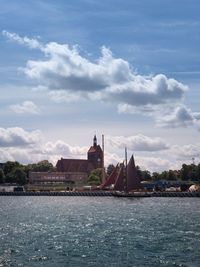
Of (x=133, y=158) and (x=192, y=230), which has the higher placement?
(x=133, y=158)

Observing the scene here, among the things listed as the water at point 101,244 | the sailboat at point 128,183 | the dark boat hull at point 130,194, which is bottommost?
the water at point 101,244

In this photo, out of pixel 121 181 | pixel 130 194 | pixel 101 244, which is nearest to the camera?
pixel 101 244

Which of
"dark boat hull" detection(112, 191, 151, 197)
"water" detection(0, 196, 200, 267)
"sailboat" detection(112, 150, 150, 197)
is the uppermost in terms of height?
"sailboat" detection(112, 150, 150, 197)

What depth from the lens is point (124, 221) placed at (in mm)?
87188

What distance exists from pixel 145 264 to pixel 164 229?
95.5 feet

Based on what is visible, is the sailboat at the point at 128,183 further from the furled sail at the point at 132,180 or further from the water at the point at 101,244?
the water at the point at 101,244

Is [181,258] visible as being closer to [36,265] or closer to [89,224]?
[36,265]

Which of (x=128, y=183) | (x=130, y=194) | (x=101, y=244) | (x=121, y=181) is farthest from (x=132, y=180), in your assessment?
(x=101, y=244)

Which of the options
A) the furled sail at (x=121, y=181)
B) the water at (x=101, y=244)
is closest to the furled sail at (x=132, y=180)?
the furled sail at (x=121, y=181)

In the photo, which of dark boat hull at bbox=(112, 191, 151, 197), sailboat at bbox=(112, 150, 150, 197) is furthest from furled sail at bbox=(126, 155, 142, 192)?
dark boat hull at bbox=(112, 191, 151, 197)

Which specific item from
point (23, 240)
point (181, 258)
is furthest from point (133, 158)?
point (181, 258)

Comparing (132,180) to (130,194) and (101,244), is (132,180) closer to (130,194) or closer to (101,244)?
(130,194)

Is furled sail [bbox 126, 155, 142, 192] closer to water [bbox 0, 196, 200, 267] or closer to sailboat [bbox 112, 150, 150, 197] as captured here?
sailboat [bbox 112, 150, 150, 197]

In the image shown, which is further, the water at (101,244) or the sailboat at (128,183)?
the sailboat at (128,183)
